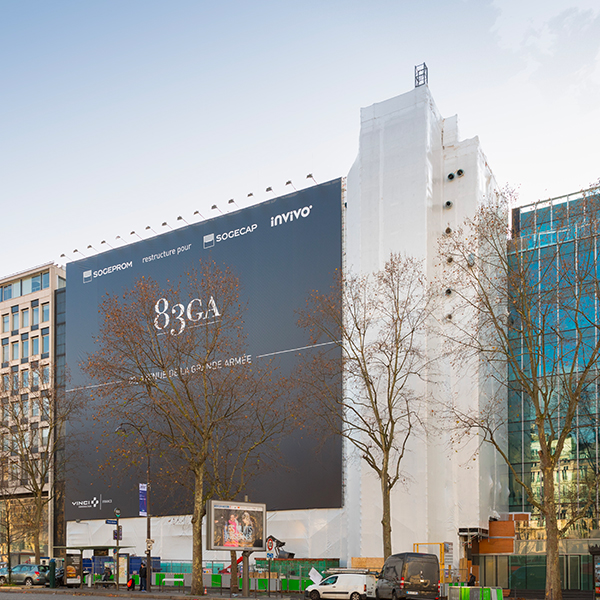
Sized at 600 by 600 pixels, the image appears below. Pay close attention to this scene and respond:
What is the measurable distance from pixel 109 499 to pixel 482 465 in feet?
101

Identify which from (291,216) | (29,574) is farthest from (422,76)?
(29,574)

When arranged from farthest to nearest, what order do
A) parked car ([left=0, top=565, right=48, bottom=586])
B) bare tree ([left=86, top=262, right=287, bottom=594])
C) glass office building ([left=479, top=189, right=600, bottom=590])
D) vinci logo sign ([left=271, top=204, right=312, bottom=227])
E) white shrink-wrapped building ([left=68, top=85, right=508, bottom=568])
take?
1. vinci logo sign ([left=271, top=204, right=312, bottom=227])
2. parked car ([left=0, top=565, right=48, bottom=586])
3. white shrink-wrapped building ([left=68, top=85, right=508, bottom=568])
4. glass office building ([left=479, top=189, right=600, bottom=590])
5. bare tree ([left=86, top=262, right=287, bottom=594])

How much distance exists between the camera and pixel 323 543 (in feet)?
153

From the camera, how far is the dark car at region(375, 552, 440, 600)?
32594 millimetres

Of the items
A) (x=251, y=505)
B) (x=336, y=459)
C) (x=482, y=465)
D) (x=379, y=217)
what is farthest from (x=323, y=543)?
(x=379, y=217)

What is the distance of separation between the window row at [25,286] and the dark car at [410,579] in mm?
52592

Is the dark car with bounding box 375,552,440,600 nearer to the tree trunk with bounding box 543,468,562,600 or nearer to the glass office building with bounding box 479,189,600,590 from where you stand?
the tree trunk with bounding box 543,468,562,600

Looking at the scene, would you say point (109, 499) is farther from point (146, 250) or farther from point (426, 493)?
point (426, 493)

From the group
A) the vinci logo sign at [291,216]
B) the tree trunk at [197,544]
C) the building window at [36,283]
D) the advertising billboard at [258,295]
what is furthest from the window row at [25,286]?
the tree trunk at [197,544]

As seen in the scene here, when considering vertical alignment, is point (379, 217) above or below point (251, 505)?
above

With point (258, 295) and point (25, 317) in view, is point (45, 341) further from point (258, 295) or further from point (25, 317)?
point (258, 295)

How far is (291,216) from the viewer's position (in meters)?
53.1

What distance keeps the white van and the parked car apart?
24.3 m

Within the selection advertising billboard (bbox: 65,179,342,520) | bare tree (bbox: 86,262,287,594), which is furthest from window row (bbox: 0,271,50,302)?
bare tree (bbox: 86,262,287,594)
